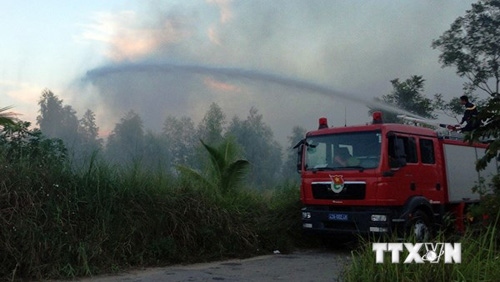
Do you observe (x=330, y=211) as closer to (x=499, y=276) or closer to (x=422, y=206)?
(x=422, y=206)

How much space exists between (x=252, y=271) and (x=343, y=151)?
324 cm

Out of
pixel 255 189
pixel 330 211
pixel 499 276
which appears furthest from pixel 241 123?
pixel 499 276

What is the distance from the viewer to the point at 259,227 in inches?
451

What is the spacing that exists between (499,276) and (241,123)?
31592 millimetres

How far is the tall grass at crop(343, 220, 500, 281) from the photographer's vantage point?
16.3ft

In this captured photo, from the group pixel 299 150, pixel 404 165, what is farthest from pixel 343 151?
pixel 404 165

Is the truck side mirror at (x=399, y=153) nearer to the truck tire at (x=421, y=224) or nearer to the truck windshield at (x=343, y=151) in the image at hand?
the truck windshield at (x=343, y=151)

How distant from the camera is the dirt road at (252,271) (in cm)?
828

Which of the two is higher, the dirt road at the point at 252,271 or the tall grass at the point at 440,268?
the tall grass at the point at 440,268

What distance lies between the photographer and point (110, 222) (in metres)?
9.14

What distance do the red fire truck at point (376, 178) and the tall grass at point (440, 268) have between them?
453 centimetres

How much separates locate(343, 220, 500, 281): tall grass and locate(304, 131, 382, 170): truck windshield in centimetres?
482

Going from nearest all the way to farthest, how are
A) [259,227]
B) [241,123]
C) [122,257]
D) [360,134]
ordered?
[122,257] < [360,134] < [259,227] < [241,123]

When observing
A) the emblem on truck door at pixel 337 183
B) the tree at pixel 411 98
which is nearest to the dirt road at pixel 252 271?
the emblem on truck door at pixel 337 183
